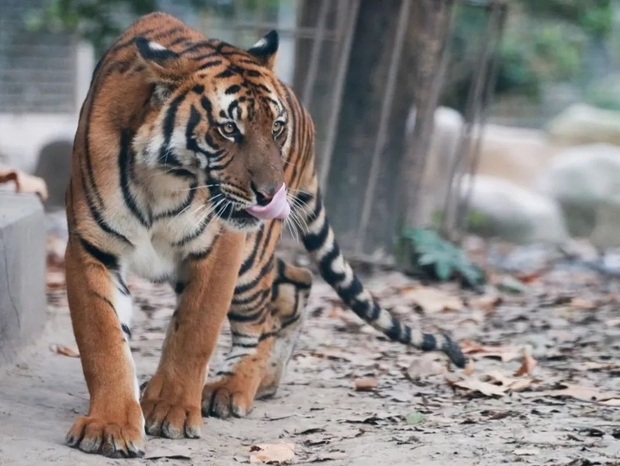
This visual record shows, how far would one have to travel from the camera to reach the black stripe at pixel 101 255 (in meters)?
3.56

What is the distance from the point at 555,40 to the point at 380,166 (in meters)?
9.57

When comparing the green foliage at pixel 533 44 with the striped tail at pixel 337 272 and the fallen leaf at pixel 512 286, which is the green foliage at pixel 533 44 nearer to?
the fallen leaf at pixel 512 286

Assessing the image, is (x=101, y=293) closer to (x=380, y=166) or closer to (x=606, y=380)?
(x=606, y=380)

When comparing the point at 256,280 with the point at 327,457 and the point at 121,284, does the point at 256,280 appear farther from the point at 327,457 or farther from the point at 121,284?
the point at 327,457

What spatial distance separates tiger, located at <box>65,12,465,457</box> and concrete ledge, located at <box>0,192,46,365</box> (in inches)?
32.1

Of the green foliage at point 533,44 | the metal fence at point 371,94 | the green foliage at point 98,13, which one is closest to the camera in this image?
the metal fence at point 371,94

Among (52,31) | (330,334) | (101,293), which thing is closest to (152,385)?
(101,293)

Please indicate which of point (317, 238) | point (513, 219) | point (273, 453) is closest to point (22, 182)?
point (317, 238)

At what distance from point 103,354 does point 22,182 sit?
2.31m

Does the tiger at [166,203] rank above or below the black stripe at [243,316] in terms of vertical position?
above

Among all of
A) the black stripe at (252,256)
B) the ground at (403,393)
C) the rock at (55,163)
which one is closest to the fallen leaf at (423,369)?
the ground at (403,393)

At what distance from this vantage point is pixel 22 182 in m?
5.57

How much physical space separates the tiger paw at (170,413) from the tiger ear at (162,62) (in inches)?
37.7

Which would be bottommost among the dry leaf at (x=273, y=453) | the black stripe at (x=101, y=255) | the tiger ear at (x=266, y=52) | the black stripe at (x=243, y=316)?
the dry leaf at (x=273, y=453)
